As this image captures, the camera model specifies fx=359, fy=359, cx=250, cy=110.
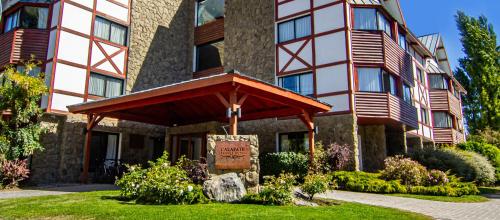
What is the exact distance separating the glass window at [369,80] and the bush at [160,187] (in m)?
11.2

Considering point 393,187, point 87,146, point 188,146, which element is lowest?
point 393,187

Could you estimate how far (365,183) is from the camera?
14.1 metres

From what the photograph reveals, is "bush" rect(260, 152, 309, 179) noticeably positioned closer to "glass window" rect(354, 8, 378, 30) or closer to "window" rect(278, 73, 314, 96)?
"window" rect(278, 73, 314, 96)

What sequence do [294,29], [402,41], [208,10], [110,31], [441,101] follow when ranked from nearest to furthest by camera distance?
1. [110,31]
2. [294,29]
3. [402,41]
4. [208,10]
5. [441,101]

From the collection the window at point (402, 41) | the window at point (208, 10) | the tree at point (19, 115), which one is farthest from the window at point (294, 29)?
the tree at point (19, 115)

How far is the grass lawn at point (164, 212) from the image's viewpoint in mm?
7035

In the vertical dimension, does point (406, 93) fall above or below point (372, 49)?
below

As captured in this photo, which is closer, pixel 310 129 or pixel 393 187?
pixel 393 187

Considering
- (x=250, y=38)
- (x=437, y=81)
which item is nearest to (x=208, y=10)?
(x=250, y=38)

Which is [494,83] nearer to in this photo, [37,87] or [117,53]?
[117,53]

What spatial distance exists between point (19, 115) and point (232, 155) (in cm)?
1000

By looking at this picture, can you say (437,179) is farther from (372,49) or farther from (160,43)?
(160,43)

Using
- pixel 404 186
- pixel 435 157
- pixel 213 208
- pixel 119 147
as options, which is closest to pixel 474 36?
pixel 435 157

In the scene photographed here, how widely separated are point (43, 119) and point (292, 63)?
1231cm
